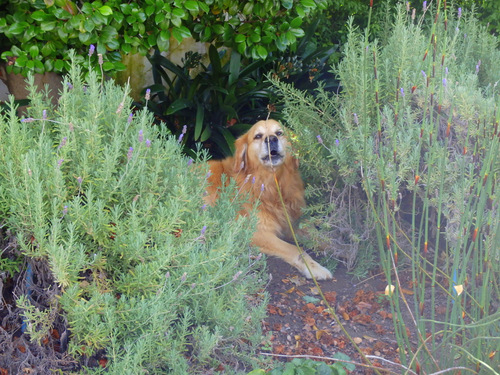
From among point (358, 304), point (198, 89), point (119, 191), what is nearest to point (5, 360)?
point (119, 191)

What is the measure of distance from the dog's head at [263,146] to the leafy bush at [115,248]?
1791mm

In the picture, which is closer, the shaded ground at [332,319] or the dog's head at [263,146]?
the shaded ground at [332,319]

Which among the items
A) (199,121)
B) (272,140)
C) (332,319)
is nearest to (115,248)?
(332,319)

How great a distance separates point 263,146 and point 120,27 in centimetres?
128

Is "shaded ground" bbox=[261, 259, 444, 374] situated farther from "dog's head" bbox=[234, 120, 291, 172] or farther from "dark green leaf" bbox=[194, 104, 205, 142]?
"dark green leaf" bbox=[194, 104, 205, 142]


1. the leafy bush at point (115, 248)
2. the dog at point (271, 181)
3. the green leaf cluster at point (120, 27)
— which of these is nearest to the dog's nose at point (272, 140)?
the dog at point (271, 181)

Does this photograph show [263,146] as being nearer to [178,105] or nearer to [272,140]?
[272,140]

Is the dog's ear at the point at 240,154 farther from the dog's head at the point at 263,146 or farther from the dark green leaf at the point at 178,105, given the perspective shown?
the dark green leaf at the point at 178,105

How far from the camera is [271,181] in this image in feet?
14.1

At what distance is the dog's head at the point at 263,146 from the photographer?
4.05 meters

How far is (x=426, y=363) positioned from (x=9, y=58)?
3309 mm

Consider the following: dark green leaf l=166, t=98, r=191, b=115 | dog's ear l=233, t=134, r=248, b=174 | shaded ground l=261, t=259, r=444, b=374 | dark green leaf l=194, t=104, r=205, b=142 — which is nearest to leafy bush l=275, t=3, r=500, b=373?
shaded ground l=261, t=259, r=444, b=374

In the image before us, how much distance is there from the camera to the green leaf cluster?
3.51m

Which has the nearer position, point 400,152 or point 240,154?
point 400,152
